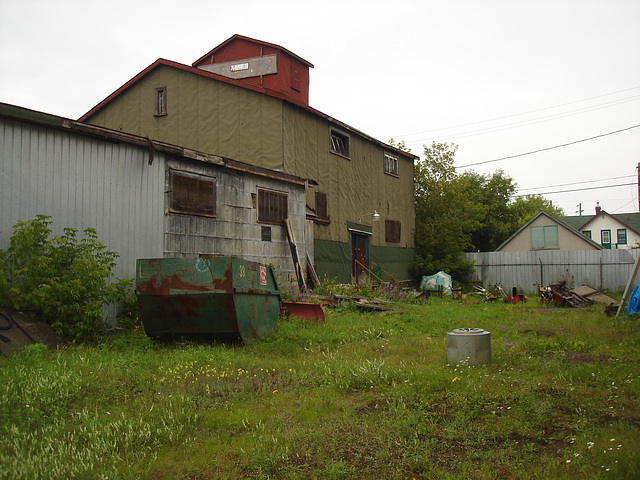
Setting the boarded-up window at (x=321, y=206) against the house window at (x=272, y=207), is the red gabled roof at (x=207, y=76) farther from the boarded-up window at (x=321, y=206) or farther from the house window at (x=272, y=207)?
the house window at (x=272, y=207)

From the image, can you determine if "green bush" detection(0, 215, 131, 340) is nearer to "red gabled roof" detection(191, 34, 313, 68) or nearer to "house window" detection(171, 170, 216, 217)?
"house window" detection(171, 170, 216, 217)

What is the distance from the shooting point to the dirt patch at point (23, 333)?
827cm

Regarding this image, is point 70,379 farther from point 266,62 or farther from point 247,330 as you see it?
point 266,62

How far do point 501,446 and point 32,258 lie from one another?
8403mm

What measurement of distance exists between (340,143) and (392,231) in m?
6.17

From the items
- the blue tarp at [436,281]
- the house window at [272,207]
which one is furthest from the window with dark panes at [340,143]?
the blue tarp at [436,281]

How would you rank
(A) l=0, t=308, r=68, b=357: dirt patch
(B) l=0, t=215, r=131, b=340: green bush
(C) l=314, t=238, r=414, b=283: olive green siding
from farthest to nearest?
(C) l=314, t=238, r=414, b=283: olive green siding, (B) l=0, t=215, r=131, b=340: green bush, (A) l=0, t=308, r=68, b=357: dirt patch

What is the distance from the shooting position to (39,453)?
171 inches

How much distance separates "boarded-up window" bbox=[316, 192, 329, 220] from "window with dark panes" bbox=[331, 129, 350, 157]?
2.51 metres

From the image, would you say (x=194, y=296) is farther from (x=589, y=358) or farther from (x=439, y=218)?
(x=439, y=218)

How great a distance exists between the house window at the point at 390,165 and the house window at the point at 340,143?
12.9 feet

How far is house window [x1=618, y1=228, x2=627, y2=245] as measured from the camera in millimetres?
49981

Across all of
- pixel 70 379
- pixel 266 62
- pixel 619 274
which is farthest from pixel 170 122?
pixel 619 274

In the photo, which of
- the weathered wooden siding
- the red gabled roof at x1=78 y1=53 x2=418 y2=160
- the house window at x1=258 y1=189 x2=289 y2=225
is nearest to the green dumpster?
the weathered wooden siding
